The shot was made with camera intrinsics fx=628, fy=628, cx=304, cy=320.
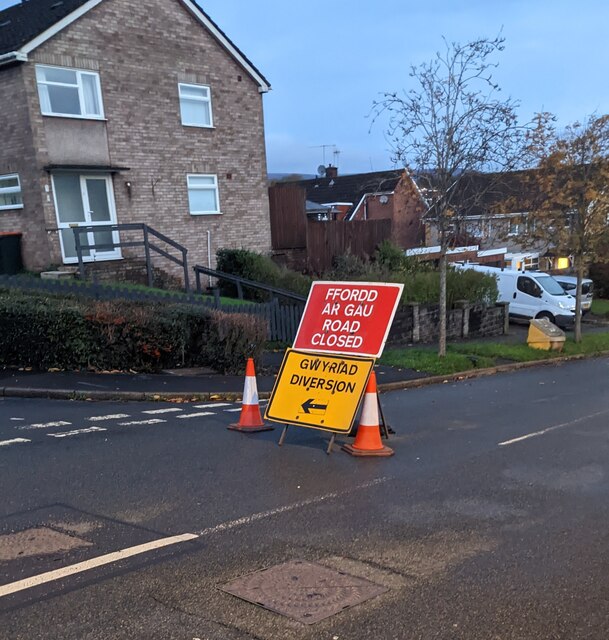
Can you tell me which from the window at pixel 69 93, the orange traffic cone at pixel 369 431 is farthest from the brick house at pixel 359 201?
the orange traffic cone at pixel 369 431

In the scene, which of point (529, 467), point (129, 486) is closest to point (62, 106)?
point (129, 486)

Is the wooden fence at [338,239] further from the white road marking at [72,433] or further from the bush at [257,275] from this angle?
the white road marking at [72,433]

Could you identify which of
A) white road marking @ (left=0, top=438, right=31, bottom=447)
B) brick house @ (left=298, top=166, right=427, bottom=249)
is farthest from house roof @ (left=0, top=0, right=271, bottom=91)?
white road marking @ (left=0, top=438, right=31, bottom=447)

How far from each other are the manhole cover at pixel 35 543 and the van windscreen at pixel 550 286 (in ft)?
74.4

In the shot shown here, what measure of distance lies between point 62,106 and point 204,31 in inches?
242

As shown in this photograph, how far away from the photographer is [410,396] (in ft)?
36.2

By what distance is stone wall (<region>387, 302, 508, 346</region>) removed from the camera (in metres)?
18.4

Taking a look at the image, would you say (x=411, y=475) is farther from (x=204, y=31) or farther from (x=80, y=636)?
(x=204, y=31)

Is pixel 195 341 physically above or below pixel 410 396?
above

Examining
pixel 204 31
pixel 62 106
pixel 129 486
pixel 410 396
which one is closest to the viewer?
pixel 129 486

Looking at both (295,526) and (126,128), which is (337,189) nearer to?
(126,128)

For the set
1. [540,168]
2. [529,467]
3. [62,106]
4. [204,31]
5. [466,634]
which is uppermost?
[204,31]

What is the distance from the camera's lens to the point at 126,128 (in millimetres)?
19266

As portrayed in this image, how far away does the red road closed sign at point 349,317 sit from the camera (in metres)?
6.89
